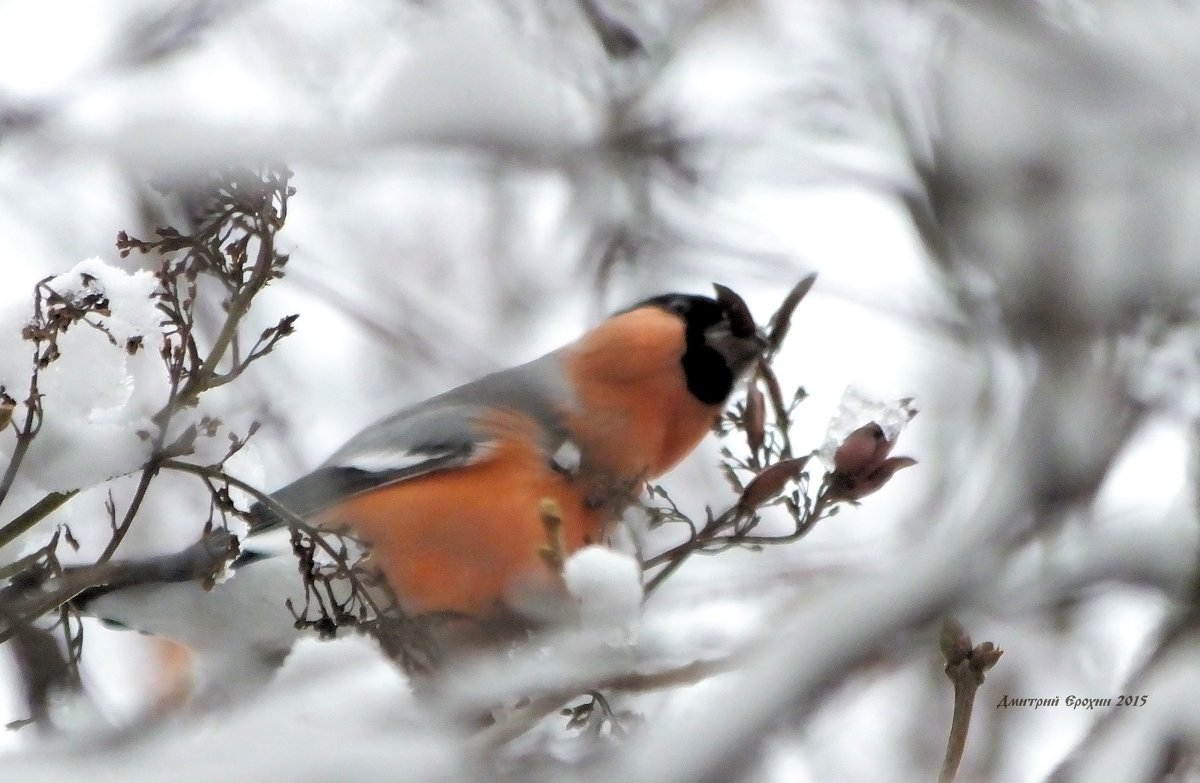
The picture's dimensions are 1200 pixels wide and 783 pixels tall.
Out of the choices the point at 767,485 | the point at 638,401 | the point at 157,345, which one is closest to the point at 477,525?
the point at 638,401

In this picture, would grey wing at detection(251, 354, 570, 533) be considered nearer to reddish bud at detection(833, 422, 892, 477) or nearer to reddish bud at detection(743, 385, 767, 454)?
reddish bud at detection(743, 385, 767, 454)

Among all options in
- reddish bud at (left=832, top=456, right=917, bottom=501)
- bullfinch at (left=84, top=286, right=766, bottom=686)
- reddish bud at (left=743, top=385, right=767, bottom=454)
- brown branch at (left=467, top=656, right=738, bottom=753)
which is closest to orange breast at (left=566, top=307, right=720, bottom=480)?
bullfinch at (left=84, top=286, right=766, bottom=686)

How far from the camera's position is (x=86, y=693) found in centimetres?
140

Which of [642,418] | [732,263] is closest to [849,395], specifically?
[642,418]

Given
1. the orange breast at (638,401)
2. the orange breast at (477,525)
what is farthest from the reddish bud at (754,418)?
the orange breast at (638,401)

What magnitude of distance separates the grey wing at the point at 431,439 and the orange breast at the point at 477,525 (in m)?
0.04

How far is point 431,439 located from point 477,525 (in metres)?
0.33

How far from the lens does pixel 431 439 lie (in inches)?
111

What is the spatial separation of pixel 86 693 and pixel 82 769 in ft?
1.59

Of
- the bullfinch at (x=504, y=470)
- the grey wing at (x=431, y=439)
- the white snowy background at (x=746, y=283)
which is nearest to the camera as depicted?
the white snowy background at (x=746, y=283)

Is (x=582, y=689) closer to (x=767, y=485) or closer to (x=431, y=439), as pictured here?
(x=767, y=485)

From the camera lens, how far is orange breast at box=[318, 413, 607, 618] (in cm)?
230

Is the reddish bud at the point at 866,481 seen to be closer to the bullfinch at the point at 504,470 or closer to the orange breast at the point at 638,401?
the bullfinch at the point at 504,470

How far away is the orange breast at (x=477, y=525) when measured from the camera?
7.55 ft
